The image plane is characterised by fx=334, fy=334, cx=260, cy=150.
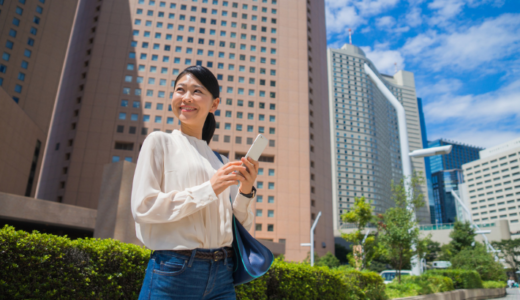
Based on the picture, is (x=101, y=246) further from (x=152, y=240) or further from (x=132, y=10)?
(x=132, y=10)

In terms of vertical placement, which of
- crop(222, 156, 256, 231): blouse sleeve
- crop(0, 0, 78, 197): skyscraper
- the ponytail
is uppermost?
crop(0, 0, 78, 197): skyscraper

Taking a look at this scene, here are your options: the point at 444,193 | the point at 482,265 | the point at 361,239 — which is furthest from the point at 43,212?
the point at 444,193

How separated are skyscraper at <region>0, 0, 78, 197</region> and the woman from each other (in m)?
34.6

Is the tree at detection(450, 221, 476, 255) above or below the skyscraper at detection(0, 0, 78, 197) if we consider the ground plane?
below

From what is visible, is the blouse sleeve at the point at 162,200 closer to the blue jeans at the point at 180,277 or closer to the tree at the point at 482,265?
the blue jeans at the point at 180,277

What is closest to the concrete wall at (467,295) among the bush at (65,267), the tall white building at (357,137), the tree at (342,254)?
the bush at (65,267)

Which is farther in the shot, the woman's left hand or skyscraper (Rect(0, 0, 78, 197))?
skyscraper (Rect(0, 0, 78, 197))

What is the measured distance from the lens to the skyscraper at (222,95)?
4434cm

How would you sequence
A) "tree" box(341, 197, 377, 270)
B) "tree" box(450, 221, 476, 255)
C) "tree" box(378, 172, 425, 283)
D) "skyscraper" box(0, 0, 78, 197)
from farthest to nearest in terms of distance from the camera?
"tree" box(450, 221, 476, 255) → "skyscraper" box(0, 0, 78, 197) → "tree" box(341, 197, 377, 270) → "tree" box(378, 172, 425, 283)

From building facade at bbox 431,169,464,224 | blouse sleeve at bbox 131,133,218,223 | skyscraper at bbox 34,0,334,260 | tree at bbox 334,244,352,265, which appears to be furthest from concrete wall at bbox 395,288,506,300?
building facade at bbox 431,169,464,224

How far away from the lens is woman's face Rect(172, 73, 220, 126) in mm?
2072

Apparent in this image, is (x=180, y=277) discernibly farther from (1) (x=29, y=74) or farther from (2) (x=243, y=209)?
(1) (x=29, y=74)

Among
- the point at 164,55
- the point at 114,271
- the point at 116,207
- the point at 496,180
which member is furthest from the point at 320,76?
the point at 496,180

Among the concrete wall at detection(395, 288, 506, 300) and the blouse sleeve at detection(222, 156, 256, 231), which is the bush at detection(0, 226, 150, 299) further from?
the concrete wall at detection(395, 288, 506, 300)
